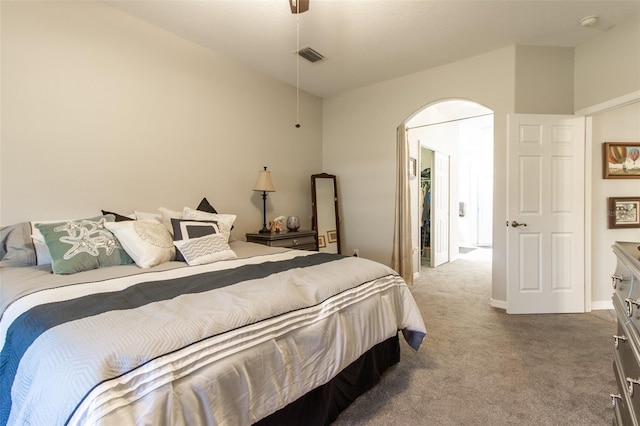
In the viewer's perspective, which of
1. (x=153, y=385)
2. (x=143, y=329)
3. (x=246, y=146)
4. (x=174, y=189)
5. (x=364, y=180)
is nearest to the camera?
(x=153, y=385)

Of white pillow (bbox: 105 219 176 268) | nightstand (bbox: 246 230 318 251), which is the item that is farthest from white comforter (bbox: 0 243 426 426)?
nightstand (bbox: 246 230 318 251)

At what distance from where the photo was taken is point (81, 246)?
183 centimetres

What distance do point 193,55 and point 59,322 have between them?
2.92 metres

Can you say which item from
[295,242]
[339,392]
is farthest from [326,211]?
[339,392]

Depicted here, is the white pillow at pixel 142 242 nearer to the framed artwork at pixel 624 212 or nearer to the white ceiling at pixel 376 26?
the white ceiling at pixel 376 26

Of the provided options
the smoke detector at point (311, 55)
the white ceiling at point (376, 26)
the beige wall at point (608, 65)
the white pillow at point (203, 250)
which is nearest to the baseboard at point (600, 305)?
the beige wall at point (608, 65)

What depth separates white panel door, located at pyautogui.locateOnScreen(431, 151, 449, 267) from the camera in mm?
5426

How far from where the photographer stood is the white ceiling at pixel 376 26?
2516 millimetres

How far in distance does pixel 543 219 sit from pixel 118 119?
413 centimetres

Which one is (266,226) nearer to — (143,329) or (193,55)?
(193,55)

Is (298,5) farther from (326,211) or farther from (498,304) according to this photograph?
(498,304)

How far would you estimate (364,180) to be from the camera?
14.5 feet

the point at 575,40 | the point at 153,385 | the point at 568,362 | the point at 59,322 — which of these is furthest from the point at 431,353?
the point at 575,40

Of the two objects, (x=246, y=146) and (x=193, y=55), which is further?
(x=246, y=146)
